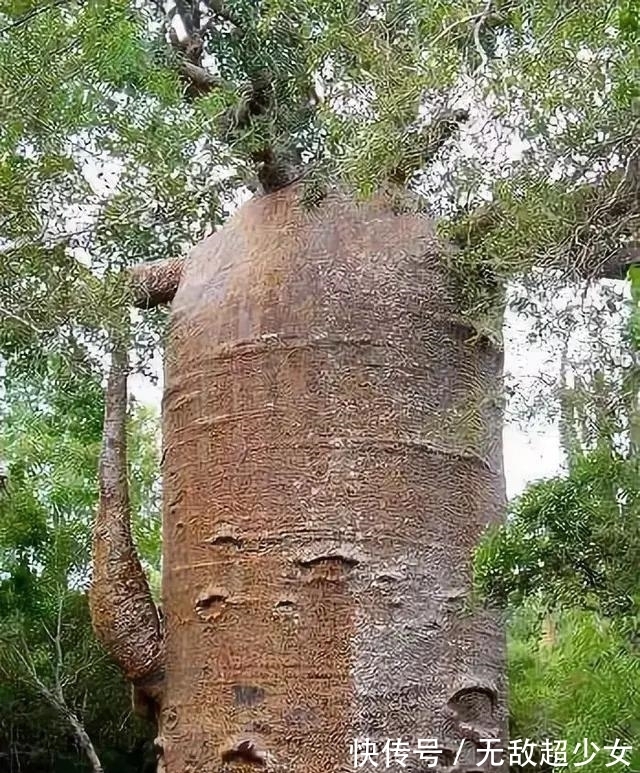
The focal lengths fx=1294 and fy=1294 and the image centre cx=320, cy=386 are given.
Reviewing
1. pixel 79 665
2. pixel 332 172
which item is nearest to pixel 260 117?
pixel 332 172

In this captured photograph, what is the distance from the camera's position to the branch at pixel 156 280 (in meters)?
2.80

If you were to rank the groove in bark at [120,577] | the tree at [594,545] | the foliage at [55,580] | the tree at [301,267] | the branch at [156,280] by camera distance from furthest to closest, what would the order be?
1. the foliage at [55,580]
2. the branch at [156,280]
3. the groove in bark at [120,577]
4. the tree at [301,267]
5. the tree at [594,545]

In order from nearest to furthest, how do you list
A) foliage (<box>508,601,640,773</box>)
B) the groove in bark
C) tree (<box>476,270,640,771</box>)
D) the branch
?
tree (<box>476,270,640,771</box>) → foliage (<box>508,601,640,773</box>) → the groove in bark → the branch

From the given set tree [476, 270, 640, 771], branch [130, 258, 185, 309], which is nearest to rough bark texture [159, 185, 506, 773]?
branch [130, 258, 185, 309]

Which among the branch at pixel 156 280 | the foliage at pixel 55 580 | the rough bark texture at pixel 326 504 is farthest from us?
the foliage at pixel 55 580

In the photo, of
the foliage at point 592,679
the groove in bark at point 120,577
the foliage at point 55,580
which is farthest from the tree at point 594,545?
the foliage at point 55,580

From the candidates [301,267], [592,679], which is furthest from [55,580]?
[592,679]

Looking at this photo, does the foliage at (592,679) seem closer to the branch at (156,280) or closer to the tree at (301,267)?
the tree at (301,267)

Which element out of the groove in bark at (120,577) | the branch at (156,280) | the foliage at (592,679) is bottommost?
the foliage at (592,679)

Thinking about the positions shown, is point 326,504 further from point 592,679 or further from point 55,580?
point 55,580

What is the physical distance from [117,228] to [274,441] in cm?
55

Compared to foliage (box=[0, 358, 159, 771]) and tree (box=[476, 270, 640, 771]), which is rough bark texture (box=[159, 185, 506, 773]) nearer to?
tree (box=[476, 270, 640, 771])

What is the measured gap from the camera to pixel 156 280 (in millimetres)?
2824

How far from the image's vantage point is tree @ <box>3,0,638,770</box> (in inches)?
83.7
